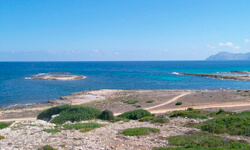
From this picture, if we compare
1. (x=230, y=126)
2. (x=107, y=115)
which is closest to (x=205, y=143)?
(x=230, y=126)

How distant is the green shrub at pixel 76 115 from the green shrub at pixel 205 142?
36.8 ft

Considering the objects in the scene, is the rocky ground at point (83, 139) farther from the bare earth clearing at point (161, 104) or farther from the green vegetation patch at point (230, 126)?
the bare earth clearing at point (161, 104)

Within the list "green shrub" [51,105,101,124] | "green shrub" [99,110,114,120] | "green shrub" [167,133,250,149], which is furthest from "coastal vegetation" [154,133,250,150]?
"green shrub" [51,105,101,124]

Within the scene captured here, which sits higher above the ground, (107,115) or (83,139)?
(83,139)

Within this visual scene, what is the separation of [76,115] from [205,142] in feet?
45.0

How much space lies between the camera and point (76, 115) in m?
22.3

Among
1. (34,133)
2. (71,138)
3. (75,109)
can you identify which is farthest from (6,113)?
(71,138)

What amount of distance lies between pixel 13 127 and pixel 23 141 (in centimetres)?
524

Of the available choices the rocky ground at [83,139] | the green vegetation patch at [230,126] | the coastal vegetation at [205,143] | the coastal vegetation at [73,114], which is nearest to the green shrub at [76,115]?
the coastal vegetation at [73,114]

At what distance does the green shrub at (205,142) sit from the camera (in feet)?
39.5

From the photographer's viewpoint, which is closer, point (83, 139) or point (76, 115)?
point (83, 139)

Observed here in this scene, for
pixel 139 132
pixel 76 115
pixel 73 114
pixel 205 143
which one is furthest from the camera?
pixel 73 114

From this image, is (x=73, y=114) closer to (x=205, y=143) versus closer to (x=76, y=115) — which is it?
(x=76, y=115)

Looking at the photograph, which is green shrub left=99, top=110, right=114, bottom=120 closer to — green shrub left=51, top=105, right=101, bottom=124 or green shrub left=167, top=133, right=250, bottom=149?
green shrub left=51, top=105, right=101, bottom=124
